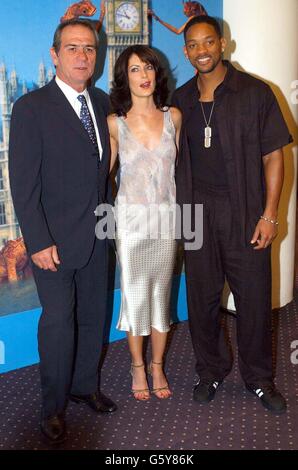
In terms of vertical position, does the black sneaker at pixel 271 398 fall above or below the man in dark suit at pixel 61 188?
below

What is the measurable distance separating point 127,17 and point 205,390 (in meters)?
2.10

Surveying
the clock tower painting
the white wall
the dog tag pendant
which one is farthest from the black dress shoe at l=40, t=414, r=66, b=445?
the white wall

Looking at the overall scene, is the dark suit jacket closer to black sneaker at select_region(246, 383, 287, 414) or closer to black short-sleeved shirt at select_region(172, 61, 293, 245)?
black short-sleeved shirt at select_region(172, 61, 293, 245)

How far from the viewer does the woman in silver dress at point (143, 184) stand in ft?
8.08

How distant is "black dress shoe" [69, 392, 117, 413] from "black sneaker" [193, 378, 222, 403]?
1.32ft

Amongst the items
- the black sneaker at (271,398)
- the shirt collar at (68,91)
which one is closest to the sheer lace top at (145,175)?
the shirt collar at (68,91)

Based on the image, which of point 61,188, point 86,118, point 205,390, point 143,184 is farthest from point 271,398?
point 86,118

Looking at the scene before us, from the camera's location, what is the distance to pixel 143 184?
2.51 m

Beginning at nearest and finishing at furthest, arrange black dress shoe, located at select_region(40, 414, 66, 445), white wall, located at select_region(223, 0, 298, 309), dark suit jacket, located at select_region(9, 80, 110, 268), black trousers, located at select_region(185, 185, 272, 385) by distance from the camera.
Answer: dark suit jacket, located at select_region(9, 80, 110, 268), black dress shoe, located at select_region(40, 414, 66, 445), black trousers, located at select_region(185, 185, 272, 385), white wall, located at select_region(223, 0, 298, 309)

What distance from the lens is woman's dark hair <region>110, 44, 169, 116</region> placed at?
2420 millimetres

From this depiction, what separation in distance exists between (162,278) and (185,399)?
0.62 m

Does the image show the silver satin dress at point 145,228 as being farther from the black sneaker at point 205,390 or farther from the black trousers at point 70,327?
the black sneaker at point 205,390

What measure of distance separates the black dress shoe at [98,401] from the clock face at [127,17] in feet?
6.65

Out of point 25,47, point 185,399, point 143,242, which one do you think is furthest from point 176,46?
point 185,399
